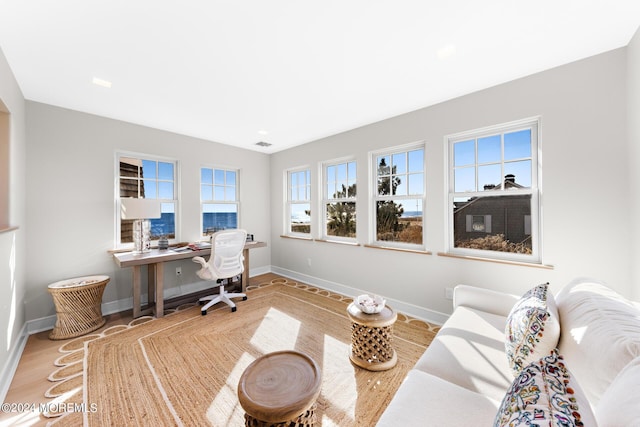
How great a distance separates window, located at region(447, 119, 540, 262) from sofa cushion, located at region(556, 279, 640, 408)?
1.20 metres

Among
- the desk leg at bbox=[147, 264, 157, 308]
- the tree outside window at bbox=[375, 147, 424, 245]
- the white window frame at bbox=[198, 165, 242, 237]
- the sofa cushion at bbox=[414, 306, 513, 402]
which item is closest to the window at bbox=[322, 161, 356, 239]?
the tree outside window at bbox=[375, 147, 424, 245]

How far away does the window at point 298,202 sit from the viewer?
172 inches

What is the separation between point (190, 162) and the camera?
3812 mm

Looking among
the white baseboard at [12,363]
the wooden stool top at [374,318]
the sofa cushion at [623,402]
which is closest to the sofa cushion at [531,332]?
the sofa cushion at [623,402]

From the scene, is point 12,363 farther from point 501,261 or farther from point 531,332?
point 501,261

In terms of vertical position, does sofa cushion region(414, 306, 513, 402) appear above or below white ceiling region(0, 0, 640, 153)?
below

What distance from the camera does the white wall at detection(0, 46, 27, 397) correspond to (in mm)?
1812

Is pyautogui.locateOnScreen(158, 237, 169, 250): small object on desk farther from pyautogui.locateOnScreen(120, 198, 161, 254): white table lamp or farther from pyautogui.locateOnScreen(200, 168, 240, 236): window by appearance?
pyautogui.locateOnScreen(200, 168, 240, 236): window

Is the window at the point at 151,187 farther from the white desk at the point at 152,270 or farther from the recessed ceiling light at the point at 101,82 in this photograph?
the recessed ceiling light at the point at 101,82

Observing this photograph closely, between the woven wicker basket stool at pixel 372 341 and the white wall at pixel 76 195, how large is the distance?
2.93 m

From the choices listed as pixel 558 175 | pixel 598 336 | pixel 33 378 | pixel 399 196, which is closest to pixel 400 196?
pixel 399 196

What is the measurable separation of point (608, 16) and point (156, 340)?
14.3ft

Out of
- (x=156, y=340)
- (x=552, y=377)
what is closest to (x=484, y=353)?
(x=552, y=377)

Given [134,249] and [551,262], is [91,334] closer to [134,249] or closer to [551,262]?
[134,249]
